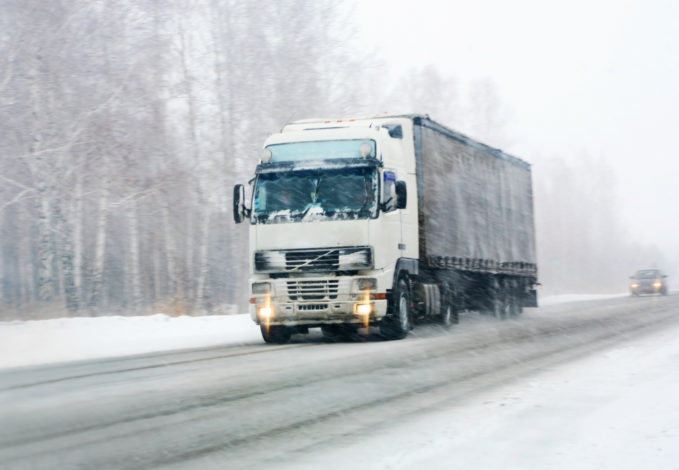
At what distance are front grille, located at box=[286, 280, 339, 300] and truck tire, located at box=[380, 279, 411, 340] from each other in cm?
138

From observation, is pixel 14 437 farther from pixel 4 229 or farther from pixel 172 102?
pixel 4 229

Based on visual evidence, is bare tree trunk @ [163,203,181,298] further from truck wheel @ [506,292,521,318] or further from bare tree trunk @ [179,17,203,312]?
truck wheel @ [506,292,521,318]

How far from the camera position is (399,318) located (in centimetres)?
1734

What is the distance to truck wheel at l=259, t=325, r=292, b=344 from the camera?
1758cm

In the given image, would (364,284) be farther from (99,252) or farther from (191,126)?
(191,126)

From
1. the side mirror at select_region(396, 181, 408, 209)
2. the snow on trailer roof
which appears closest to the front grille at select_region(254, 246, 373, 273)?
the side mirror at select_region(396, 181, 408, 209)

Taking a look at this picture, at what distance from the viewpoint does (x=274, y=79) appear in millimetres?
37719

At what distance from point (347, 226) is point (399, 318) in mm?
2174

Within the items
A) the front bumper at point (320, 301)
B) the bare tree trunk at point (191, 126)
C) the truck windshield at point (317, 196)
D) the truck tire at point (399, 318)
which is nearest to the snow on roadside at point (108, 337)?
the front bumper at point (320, 301)

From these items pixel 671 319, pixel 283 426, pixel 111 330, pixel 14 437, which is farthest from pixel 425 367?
pixel 671 319

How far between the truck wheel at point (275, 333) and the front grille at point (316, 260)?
1.42 meters

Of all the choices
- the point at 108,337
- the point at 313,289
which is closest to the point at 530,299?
the point at 313,289

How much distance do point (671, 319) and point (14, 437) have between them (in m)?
19.8

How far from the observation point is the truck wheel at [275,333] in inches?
692
